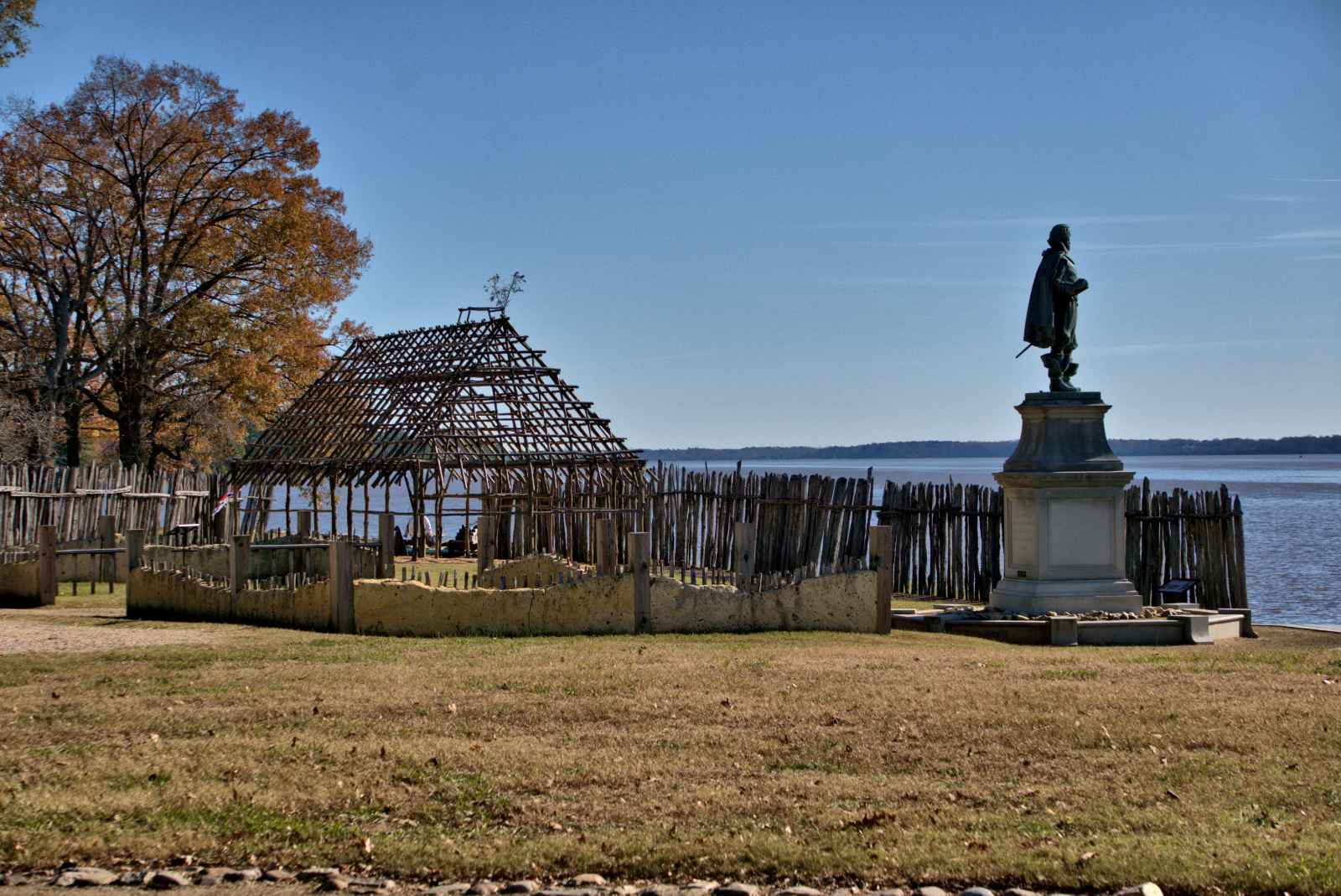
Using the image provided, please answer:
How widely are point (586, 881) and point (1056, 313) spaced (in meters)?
13.9

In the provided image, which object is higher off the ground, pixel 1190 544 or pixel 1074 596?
pixel 1190 544

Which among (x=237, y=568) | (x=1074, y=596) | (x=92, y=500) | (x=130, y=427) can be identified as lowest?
(x=1074, y=596)

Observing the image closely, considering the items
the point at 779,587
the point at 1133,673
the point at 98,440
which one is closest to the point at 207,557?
the point at 779,587

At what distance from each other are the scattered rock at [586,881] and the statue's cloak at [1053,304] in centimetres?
1358

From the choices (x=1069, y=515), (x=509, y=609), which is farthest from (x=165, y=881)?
(x=1069, y=515)

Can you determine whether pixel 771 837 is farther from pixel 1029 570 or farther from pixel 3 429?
pixel 3 429

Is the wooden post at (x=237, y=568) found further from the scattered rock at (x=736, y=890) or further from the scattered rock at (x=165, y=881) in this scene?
the scattered rock at (x=736, y=890)

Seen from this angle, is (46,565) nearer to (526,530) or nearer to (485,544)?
(485,544)

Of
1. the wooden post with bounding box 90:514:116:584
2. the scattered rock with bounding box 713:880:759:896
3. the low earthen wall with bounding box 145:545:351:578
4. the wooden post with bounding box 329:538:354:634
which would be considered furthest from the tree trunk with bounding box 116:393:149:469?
the scattered rock with bounding box 713:880:759:896

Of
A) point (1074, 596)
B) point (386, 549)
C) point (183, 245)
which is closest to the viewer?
point (386, 549)

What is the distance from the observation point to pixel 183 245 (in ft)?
111

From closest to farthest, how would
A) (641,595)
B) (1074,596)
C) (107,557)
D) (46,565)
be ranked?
(641,595)
(1074,596)
(46,565)
(107,557)

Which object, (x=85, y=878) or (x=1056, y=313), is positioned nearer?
(x=85, y=878)

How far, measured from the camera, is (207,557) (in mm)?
19828
